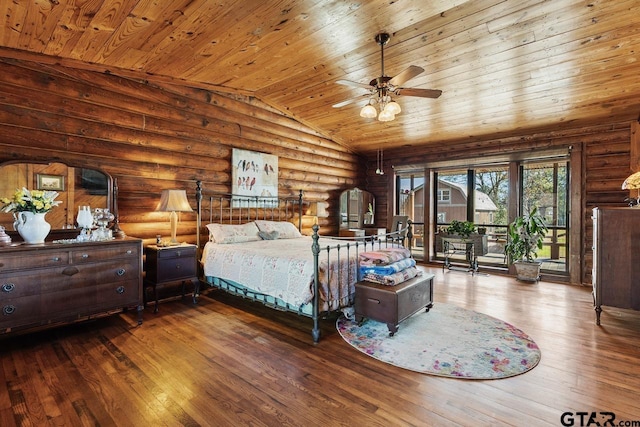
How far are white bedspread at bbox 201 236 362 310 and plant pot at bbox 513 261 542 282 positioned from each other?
12.3 feet

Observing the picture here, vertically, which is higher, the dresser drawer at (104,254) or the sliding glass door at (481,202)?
the sliding glass door at (481,202)

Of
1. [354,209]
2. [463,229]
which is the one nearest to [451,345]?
[463,229]

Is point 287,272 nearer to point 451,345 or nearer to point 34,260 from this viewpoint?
point 451,345

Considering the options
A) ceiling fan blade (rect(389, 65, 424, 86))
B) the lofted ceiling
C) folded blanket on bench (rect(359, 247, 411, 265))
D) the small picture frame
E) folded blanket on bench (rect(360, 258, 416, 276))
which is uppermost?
the lofted ceiling

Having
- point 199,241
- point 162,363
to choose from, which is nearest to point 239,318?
point 162,363

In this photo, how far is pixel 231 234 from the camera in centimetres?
462

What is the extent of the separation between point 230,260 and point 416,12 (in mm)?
3389

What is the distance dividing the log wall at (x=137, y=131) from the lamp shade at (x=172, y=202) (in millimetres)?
335

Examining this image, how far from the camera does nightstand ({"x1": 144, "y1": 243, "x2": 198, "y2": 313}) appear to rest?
3.91 meters

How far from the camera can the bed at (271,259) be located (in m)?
3.11

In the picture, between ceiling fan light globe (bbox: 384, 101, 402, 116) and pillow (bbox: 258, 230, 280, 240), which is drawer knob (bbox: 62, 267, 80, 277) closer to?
pillow (bbox: 258, 230, 280, 240)

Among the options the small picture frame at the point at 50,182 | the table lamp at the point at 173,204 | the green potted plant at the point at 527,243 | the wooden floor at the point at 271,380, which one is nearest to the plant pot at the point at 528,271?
the green potted plant at the point at 527,243

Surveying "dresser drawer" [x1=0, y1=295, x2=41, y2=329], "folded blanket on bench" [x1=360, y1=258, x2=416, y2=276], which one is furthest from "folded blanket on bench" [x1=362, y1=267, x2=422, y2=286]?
"dresser drawer" [x1=0, y1=295, x2=41, y2=329]

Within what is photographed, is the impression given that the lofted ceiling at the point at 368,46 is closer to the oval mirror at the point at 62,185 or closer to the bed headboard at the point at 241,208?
the oval mirror at the point at 62,185
